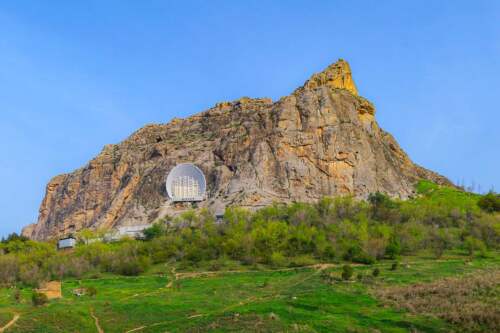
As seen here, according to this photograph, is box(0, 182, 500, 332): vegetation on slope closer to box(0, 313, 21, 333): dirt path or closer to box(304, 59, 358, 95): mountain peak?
box(0, 313, 21, 333): dirt path

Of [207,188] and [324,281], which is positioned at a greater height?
[207,188]

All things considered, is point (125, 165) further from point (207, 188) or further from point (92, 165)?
point (207, 188)

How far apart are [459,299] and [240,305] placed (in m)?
9.88

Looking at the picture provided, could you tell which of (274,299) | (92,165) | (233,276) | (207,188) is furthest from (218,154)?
(274,299)

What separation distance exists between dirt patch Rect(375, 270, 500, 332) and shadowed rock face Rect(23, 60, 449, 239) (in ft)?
104

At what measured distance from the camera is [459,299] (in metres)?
28.2

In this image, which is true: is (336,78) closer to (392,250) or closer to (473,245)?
(473,245)

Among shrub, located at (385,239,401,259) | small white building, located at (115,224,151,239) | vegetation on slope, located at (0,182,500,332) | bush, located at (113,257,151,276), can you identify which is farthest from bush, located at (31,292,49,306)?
small white building, located at (115,224,151,239)

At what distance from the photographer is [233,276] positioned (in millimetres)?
39844

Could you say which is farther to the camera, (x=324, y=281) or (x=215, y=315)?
(x=324, y=281)

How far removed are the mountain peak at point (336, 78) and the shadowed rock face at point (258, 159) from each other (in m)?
0.12

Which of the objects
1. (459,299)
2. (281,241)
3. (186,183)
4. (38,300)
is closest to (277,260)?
(281,241)

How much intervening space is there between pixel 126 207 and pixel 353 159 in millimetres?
27257

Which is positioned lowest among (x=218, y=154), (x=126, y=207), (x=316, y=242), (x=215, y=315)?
(x=215, y=315)
